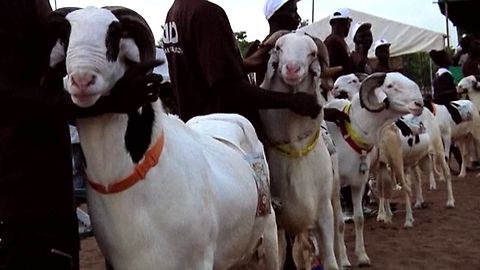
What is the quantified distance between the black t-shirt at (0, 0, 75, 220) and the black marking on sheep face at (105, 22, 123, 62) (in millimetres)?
306

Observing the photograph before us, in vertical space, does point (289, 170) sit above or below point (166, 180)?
below

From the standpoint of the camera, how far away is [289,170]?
6.69 m

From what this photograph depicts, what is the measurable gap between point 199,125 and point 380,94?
4.33 meters

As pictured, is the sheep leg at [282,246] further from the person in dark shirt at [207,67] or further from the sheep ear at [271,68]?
the person in dark shirt at [207,67]

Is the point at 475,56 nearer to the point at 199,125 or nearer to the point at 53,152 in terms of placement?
the point at 199,125

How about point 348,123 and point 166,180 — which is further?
point 348,123

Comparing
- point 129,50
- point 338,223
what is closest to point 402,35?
point 338,223

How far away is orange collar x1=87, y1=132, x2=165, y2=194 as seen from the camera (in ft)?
12.6

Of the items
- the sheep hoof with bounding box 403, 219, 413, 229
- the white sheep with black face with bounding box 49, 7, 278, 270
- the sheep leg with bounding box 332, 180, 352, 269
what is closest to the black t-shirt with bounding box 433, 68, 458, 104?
the sheep hoof with bounding box 403, 219, 413, 229

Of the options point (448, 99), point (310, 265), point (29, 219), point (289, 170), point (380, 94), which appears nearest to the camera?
point (29, 219)

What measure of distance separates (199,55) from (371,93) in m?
4.10

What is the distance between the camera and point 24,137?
3656 mm

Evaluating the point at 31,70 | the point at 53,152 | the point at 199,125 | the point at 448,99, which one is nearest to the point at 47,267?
the point at 53,152

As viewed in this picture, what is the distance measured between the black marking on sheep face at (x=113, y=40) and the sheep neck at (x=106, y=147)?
0.91 ft
